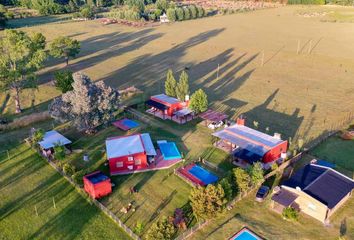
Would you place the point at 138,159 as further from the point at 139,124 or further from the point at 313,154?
the point at 313,154

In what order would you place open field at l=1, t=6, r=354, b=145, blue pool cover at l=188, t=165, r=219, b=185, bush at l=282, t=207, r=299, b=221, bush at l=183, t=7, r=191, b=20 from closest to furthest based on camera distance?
bush at l=282, t=207, r=299, b=221 → blue pool cover at l=188, t=165, r=219, b=185 → open field at l=1, t=6, r=354, b=145 → bush at l=183, t=7, r=191, b=20

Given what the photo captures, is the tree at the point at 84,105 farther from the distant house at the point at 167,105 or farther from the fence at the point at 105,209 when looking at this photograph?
the distant house at the point at 167,105

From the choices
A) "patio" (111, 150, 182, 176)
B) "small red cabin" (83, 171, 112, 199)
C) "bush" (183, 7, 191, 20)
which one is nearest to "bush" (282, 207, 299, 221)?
"patio" (111, 150, 182, 176)

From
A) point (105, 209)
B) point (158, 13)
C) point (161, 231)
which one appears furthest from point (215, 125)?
point (158, 13)

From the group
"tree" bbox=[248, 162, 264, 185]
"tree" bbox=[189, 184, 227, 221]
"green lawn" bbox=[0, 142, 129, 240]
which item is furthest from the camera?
"tree" bbox=[248, 162, 264, 185]

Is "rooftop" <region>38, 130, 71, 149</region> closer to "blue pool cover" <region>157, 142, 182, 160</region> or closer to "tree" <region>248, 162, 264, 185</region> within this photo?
"blue pool cover" <region>157, 142, 182, 160</region>

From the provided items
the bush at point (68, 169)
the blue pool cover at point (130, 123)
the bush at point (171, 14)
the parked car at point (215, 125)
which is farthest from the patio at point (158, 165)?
the bush at point (171, 14)
